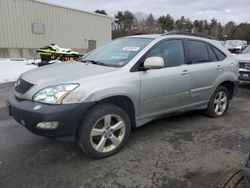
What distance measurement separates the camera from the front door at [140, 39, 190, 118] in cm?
371

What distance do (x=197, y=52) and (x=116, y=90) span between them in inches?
82.0

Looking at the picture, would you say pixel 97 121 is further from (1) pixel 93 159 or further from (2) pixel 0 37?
(2) pixel 0 37

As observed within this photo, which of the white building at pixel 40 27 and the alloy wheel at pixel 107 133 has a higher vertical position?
the white building at pixel 40 27

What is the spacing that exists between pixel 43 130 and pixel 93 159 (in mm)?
804

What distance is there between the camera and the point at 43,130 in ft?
9.76

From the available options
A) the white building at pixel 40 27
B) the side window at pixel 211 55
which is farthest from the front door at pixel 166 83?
the white building at pixel 40 27

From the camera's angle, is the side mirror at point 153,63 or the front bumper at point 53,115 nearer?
the front bumper at point 53,115

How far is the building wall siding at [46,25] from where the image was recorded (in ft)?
57.1

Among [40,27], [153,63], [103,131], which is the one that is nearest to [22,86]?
[103,131]

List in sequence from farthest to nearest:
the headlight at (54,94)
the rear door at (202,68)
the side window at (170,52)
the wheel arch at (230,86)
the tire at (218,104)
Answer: the wheel arch at (230,86), the tire at (218,104), the rear door at (202,68), the side window at (170,52), the headlight at (54,94)

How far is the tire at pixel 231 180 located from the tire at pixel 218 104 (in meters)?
2.06

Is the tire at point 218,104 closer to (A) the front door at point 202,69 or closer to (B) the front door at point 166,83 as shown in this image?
(A) the front door at point 202,69

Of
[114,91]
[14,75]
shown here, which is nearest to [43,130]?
[114,91]

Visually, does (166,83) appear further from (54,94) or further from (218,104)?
(218,104)
